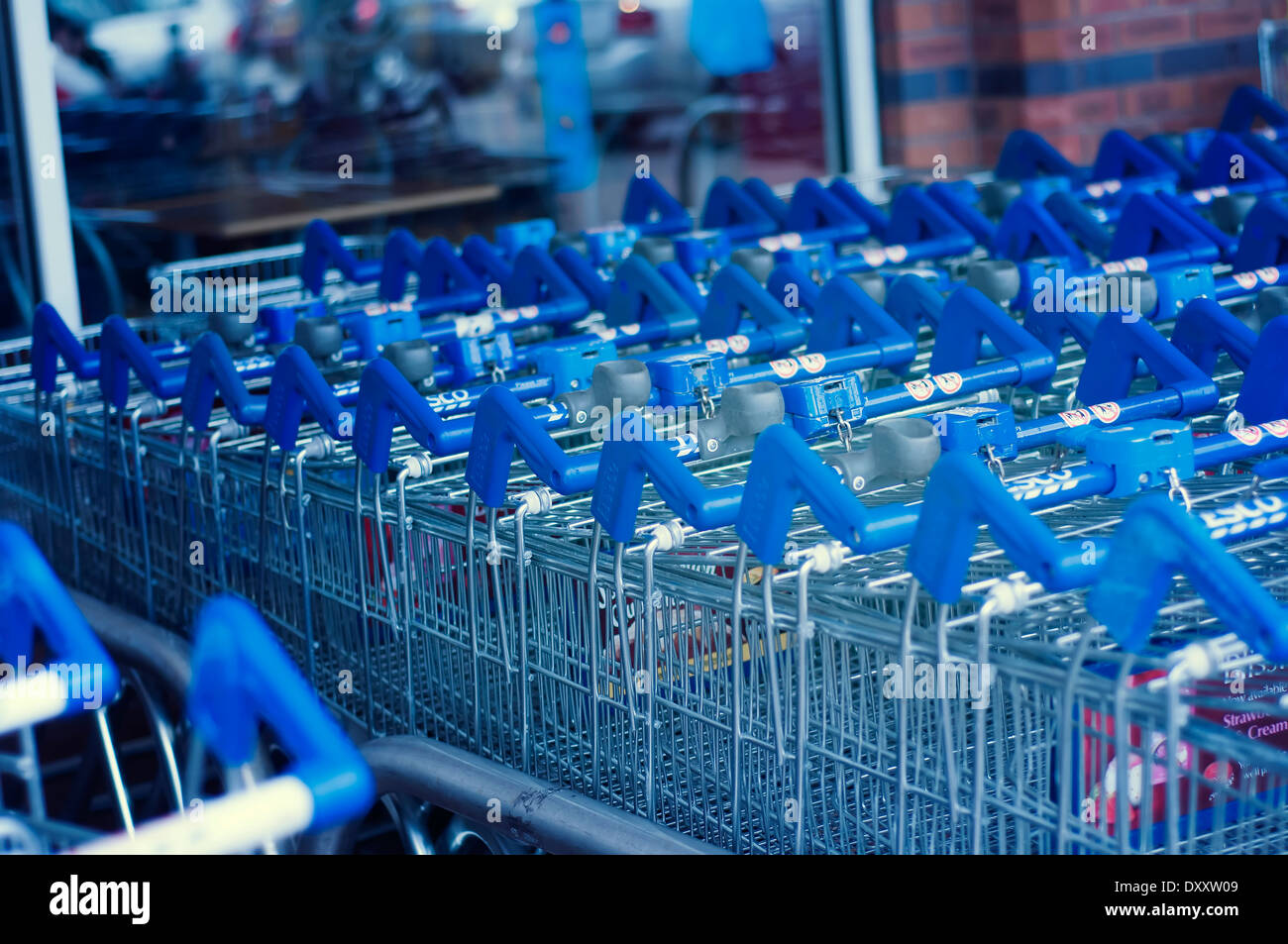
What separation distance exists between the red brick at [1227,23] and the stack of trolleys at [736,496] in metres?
1.87

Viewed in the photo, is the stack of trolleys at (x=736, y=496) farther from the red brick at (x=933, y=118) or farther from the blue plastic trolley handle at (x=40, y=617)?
the red brick at (x=933, y=118)

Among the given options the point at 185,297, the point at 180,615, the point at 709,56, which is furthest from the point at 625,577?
the point at 709,56

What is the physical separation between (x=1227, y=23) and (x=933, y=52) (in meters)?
0.92

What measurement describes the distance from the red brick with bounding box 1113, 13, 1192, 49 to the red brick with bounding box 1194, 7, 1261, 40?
0.06 meters

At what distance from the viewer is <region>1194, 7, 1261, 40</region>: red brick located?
464cm

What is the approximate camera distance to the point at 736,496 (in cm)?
158

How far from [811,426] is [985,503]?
0.49 meters

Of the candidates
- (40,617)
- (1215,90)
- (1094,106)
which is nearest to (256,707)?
(40,617)

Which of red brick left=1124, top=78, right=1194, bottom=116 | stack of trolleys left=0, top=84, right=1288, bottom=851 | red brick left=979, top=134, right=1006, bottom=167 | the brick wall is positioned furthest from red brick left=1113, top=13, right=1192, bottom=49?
stack of trolleys left=0, top=84, right=1288, bottom=851

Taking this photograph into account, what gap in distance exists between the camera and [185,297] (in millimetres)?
3408

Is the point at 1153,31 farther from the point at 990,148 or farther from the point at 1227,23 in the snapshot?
the point at 990,148

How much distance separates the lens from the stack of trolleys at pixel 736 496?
148 centimetres

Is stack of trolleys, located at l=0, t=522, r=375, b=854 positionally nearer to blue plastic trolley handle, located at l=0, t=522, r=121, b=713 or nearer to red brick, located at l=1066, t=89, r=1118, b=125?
blue plastic trolley handle, located at l=0, t=522, r=121, b=713

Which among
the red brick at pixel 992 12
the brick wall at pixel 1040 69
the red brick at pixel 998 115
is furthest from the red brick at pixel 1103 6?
the red brick at pixel 998 115
